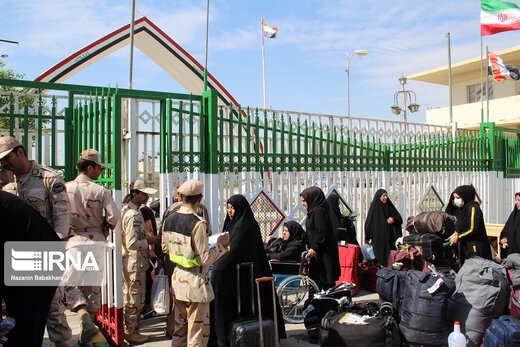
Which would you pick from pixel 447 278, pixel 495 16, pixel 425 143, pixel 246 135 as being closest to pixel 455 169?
pixel 425 143

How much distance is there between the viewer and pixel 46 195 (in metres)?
3.53

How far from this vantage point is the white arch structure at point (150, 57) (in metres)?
12.1

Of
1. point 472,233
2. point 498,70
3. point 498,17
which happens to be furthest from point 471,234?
point 498,70

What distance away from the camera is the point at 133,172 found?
473cm

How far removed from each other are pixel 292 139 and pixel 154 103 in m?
2.16

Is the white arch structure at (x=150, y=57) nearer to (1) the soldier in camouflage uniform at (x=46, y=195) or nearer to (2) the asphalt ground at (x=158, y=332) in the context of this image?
(2) the asphalt ground at (x=158, y=332)

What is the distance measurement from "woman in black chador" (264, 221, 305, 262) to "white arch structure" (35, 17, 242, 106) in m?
6.99

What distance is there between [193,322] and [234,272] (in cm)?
61

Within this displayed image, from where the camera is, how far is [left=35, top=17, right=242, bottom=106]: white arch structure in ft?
39.8

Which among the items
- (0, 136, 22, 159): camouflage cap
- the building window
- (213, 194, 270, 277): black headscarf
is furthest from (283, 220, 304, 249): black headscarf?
the building window

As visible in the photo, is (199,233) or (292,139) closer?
(199,233)

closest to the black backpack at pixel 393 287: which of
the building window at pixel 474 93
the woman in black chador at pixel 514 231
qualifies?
the woman in black chador at pixel 514 231

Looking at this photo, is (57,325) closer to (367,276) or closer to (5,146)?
(5,146)

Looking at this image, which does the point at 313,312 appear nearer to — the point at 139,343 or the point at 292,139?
the point at 139,343
